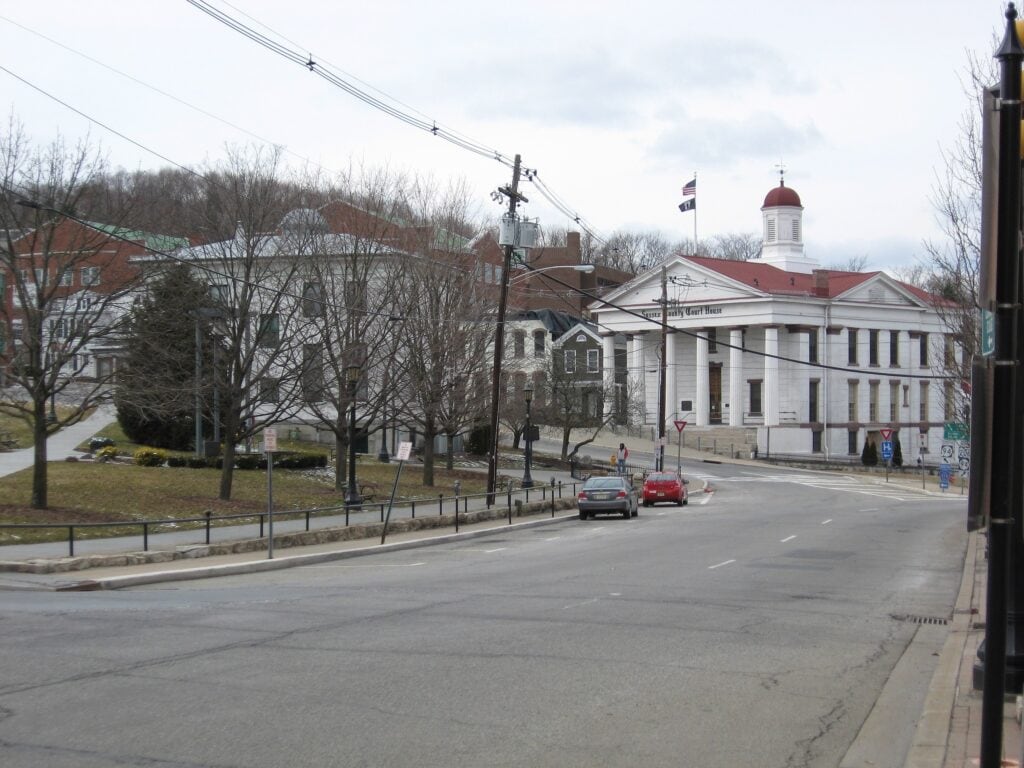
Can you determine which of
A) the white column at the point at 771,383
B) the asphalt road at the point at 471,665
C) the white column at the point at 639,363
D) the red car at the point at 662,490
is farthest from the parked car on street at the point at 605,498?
the white column at the point at 639,363

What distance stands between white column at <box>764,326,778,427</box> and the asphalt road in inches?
2711

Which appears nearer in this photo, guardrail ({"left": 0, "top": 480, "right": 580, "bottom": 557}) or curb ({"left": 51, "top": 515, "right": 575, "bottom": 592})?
curb ({"left": 51, "top": 515, "right": 575, "bottom": 592})

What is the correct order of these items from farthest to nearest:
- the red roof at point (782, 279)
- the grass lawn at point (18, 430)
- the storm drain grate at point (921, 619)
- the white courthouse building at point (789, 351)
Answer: the red roof at point (782, 279)
the white courthouse building at point (789, 351)
the grass lawn at point (18, 430)
the storm drain grate at point (921, 619)

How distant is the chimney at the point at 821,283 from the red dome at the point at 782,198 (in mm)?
9430

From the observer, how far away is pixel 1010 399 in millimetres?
6051

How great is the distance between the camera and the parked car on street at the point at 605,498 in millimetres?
38562

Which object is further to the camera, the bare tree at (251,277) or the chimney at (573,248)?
the chimney at (573,248)

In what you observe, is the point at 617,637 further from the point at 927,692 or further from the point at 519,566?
the point at 519,566

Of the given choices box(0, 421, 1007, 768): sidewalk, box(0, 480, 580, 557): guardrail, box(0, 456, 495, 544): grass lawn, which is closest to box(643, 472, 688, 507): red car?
box(0, 480, 580, 557): guardrail

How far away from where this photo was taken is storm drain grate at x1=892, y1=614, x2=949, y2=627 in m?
15.3

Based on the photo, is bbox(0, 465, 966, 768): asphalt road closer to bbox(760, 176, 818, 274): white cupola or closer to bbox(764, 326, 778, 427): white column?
bbox(764, 326, 778, 427): white column

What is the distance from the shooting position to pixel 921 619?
15.6m

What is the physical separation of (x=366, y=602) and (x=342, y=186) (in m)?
25.5

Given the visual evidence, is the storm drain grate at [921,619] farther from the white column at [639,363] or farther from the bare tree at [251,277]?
the white column at [639,363]
